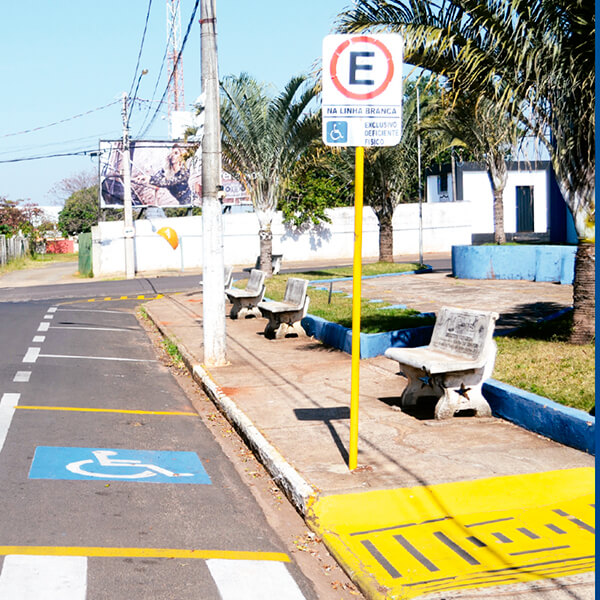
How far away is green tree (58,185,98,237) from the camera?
7481 centimetres

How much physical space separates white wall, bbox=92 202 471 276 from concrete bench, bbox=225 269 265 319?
20.6 metres

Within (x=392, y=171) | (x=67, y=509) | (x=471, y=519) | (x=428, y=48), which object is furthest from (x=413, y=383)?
(x=392, y=171)

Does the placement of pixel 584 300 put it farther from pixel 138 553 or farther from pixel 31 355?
pixel 31 355

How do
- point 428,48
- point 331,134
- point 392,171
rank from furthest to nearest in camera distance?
1. point 392,171
2. point 428,48
3. point 331,134

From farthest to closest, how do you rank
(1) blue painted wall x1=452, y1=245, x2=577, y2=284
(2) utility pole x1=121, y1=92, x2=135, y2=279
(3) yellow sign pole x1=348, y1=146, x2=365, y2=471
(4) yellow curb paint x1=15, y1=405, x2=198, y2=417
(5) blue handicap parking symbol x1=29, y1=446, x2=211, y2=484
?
(2) utility pole x1=121, y1=92, x2=135, y2=279
(1) blue painted wall x1=452, y1=245, x2=577, y2=284
(4) yellow curb paint x1=15, y1=405, x2=198, y2=417
(5) blue handicap parking symbol x1=29, y1=446, x2=211, y2=484
(3) yellow sign pole x1=348, y1=146, x2=365, y2=471

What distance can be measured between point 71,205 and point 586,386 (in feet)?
258

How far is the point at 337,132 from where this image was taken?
6.17 metres

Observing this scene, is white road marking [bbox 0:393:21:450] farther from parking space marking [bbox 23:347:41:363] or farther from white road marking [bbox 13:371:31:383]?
parking space marking [bbox 23:347:41:363]

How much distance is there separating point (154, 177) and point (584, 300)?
39.1 m

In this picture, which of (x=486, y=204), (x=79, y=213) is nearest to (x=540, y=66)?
(x=486, y=204)

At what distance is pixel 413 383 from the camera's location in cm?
843

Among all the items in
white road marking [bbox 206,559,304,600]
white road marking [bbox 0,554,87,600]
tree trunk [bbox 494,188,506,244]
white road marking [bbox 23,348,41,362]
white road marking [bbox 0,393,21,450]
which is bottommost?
white road marking [bbox 206,559,304,600]

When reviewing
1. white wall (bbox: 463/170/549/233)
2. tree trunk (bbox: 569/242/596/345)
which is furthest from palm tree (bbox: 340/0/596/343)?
white wall (bbox: 463/170/549/233)

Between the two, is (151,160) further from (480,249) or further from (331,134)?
(331,134)
